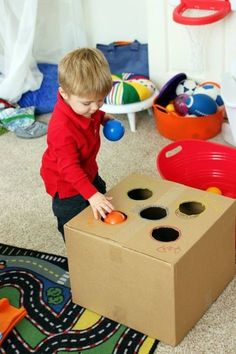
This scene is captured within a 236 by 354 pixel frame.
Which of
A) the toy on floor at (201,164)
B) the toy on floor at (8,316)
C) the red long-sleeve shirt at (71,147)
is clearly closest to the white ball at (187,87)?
the toy on floor at (201,164)

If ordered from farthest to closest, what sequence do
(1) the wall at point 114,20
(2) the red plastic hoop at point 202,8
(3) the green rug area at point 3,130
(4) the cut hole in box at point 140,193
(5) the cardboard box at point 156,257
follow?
(1) the wall at point 114,20
(3) the green rug area at point 3,130
(2) the red plastic hoop at point 202,8
(4) the cut hole in box at point 140,193
(5) the cardboard box at point 156,257

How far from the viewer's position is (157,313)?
116cm

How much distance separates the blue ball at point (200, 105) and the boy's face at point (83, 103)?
84 centimetres

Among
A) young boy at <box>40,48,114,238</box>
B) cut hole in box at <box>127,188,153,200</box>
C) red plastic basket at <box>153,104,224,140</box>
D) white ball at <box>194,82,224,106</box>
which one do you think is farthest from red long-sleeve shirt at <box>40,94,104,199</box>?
white ball at <box>194,82,224,106</box>

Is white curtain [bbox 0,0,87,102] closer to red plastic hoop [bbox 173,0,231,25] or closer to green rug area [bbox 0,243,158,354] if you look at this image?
red plastic hoop [bbox 173,0,231,25]

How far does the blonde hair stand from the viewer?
1.20 meters

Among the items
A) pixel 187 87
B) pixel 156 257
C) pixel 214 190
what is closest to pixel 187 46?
pixel 187 87

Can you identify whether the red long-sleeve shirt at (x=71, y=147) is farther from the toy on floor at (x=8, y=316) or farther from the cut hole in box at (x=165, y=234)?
the toy on floor at (x=8, y=316)

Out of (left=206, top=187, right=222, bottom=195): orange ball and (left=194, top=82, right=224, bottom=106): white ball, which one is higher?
(left=194, top=82, right=224, bottom=106): white ball

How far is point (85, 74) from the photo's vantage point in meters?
1.19

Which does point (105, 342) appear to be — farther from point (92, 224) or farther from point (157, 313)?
point (92, 224)

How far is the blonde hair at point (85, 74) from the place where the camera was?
1.20 metres

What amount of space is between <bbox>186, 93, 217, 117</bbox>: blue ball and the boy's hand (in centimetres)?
90

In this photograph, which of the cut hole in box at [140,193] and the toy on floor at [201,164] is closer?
the cut hole in box at [140,193]
